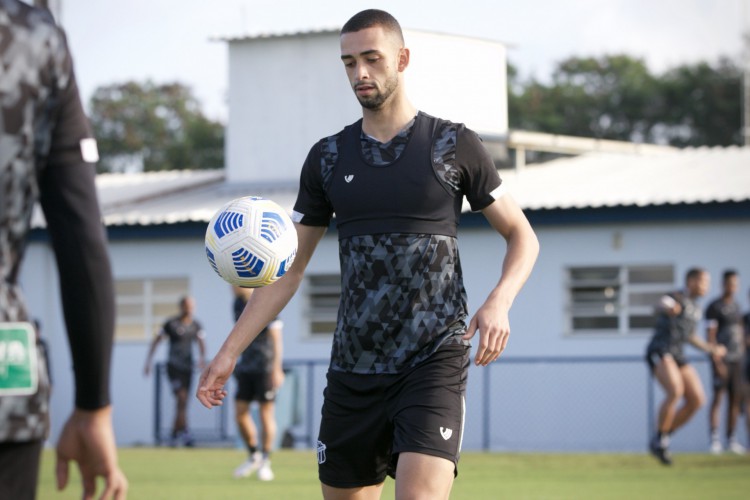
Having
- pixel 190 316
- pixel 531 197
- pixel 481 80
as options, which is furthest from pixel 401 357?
pixel 531 197

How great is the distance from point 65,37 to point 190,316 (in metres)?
20.7

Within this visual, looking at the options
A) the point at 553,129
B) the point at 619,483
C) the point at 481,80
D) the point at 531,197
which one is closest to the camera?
the point at 619,483

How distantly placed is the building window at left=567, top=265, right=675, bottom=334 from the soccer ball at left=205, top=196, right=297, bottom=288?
1906cm

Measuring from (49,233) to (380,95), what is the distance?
2977mm

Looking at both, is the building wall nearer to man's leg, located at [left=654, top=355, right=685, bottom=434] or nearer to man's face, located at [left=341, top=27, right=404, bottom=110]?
man's leg, located at [left=654, top=355, right=685, bottom=434]

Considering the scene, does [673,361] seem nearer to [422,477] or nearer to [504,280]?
[504,280]

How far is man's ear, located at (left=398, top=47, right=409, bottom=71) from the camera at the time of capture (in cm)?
584

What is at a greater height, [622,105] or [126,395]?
[622,105]

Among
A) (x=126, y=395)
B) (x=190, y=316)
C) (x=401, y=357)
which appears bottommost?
(x=126, y=395)

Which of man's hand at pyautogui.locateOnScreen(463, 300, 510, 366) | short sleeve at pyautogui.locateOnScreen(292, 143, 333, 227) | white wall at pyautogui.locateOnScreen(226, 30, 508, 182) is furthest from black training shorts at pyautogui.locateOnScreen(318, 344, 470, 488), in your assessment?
white wall at pyautogui.locateOnScreen(226, 30, 508, 182)

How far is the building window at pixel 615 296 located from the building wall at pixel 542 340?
28cm

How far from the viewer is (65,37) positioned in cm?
297

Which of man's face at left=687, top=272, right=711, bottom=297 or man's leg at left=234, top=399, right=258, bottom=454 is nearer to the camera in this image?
man's leg at left=234, top=399, right=258, bottom=454

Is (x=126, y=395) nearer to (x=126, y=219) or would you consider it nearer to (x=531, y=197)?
(x=126, y=219)
